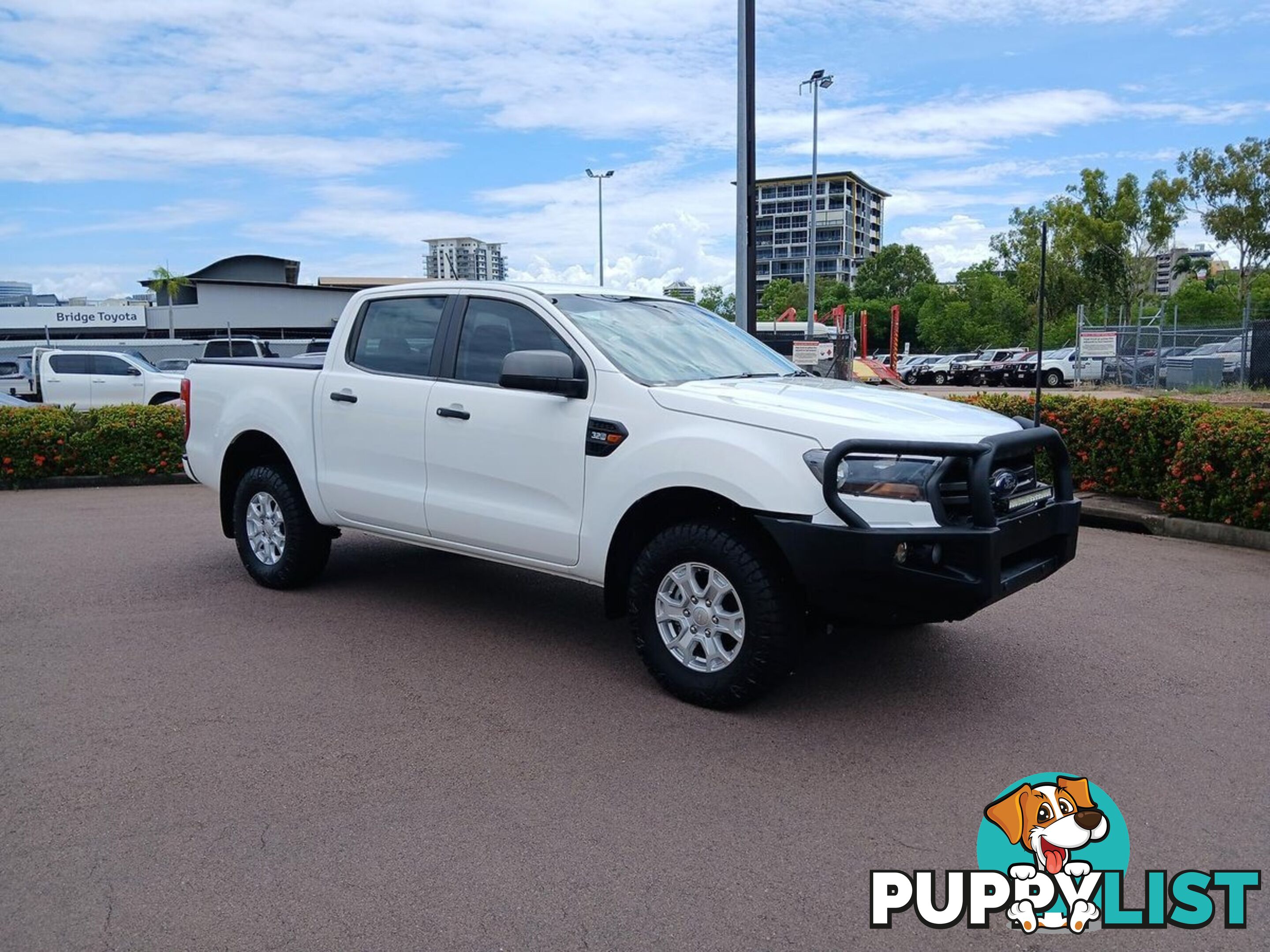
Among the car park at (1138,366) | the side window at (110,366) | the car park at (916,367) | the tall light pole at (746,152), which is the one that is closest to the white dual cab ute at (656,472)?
the tall light pole at (746,152)

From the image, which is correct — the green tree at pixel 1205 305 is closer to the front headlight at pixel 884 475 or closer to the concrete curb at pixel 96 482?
the concrete curb at pixel 96 482

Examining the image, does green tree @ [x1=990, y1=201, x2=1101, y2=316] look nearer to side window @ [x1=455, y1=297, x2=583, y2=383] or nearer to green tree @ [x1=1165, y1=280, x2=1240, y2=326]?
green tree @ [x1=1165, y1=280, x2=1240, y2=326]

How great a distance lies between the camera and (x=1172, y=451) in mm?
9008

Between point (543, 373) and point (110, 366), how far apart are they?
19321mm

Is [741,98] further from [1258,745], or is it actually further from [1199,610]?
[1258,745]

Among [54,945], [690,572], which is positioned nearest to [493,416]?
[690,572]

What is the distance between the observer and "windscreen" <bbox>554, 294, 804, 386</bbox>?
5207 millimetres

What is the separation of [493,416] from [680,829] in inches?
97.6

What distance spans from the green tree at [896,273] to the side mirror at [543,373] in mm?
107220

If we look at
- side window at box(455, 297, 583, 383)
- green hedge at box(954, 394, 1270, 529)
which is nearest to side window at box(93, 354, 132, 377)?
green hedge at box(954, 394, 1270, 529)

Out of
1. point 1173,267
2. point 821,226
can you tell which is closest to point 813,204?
point 1173,267

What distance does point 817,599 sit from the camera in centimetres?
432

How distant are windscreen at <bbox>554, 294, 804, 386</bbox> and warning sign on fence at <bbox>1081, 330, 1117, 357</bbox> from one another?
88.3 ft

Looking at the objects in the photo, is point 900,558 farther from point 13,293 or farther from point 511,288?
point 13,293
